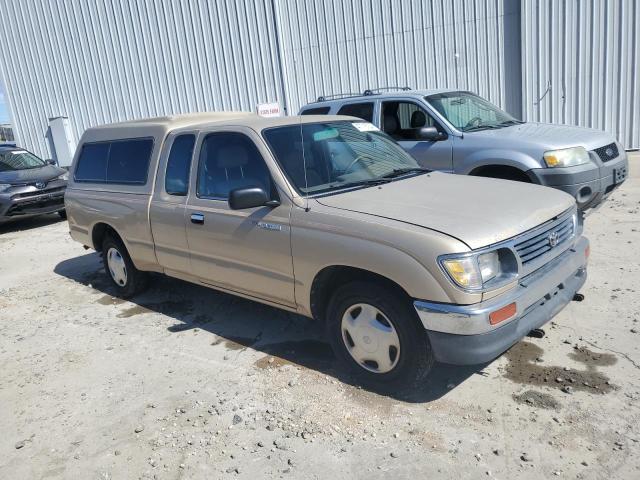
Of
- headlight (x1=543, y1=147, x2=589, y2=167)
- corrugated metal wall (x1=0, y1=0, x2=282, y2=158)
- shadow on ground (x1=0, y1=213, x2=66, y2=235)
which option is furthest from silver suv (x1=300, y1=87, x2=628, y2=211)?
corrugated metal wall (x1=0, y1=0, x2=282, y2=158)

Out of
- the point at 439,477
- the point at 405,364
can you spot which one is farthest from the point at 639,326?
the point at 439,477

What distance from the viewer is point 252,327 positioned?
5.00m

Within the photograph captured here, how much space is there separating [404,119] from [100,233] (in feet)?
13.3

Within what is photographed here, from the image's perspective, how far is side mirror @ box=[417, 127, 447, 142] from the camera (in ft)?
22.4

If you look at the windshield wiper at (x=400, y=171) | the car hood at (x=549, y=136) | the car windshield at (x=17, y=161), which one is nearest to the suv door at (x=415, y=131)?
the car hood at (x=549, y=136)

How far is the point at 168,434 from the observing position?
347 cm

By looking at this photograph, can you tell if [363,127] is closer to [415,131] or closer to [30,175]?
[415,131]

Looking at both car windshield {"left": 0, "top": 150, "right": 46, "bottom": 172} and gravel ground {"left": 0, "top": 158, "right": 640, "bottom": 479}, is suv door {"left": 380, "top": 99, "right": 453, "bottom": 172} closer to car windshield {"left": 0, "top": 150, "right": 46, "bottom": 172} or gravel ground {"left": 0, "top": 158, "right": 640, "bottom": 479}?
gravel ground {"left": 0, "top": 158, "right": 640, "bottom": 479}

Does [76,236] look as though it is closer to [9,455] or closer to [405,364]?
[9,455]

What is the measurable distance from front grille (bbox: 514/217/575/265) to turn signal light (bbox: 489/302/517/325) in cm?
31

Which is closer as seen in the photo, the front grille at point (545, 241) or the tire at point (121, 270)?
the front grille at point (545, 241)

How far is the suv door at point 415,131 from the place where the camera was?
22.5ft

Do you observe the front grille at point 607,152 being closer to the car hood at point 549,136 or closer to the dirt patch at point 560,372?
the car hood at point 549,136

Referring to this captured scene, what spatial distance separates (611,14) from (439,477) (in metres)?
10.9
